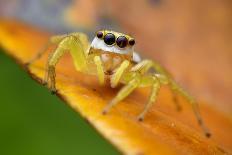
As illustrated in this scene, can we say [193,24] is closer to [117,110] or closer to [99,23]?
[99,23]

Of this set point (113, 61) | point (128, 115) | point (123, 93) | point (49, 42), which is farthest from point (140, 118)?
point (49, 42)

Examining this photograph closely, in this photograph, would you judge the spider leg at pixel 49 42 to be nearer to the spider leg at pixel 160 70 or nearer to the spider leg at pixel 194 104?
the spider leg at pixel 160 70

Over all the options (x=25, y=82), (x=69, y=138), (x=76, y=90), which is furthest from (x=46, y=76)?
(x=25, y=82)

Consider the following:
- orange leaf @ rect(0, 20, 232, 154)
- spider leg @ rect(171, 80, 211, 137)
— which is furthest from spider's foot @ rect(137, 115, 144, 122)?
spider leg @ rect(171, 80, 211, 137)

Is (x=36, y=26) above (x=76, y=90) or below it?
below

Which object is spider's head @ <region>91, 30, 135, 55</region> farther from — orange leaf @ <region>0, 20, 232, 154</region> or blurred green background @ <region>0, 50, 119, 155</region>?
blurred green background @ <region>0, 50, 119, 155</region>

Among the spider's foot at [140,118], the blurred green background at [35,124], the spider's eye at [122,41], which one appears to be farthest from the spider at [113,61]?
the spider's foot at [140,118]

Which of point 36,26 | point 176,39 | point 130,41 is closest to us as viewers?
point 130,41
